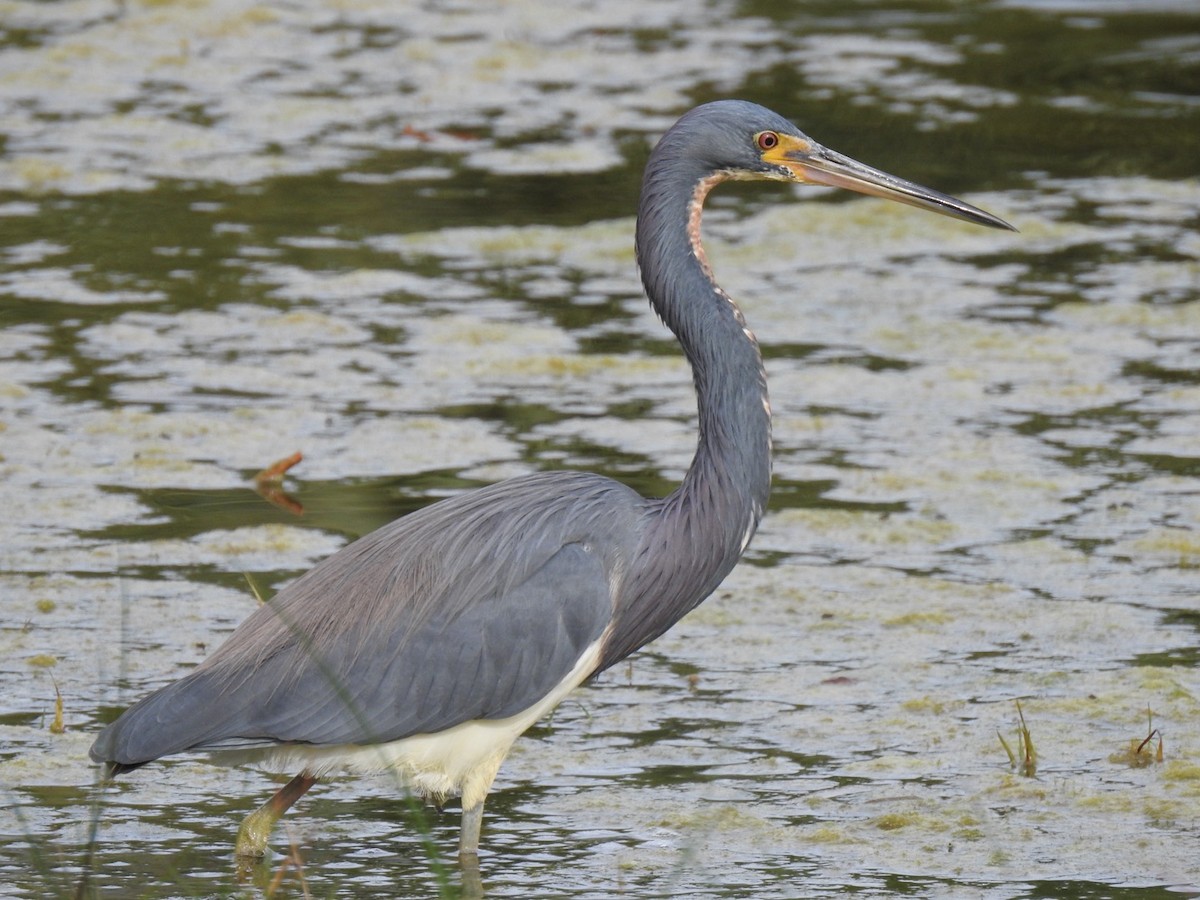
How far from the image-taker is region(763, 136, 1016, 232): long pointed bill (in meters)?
5.25

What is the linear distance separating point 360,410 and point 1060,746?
323 centimetres

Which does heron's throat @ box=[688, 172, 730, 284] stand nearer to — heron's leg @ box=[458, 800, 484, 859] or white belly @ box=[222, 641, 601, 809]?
white belly @ box=[222, 641, 601, 809]

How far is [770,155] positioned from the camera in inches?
207

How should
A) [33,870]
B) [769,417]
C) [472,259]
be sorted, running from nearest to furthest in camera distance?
[33,870]
[769,417]
[472,259]

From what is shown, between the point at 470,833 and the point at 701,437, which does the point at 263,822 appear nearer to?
the point at 470,833

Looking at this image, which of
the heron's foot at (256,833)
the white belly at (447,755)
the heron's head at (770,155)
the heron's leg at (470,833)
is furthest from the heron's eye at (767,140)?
the heron's foot at (256,833)

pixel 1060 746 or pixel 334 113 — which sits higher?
pixel 334 113

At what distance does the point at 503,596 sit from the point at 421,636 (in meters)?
0.21

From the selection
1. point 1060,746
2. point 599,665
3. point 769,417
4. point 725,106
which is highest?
point 725,106

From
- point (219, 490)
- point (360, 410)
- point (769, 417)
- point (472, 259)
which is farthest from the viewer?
point (472, 259)

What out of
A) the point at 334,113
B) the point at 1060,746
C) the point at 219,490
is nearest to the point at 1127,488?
the point at 1060,746

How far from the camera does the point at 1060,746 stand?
18.4 feet

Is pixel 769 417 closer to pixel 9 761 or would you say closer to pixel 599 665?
pixel 599 665

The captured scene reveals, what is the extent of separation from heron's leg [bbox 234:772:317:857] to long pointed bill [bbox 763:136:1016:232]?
190 cm
